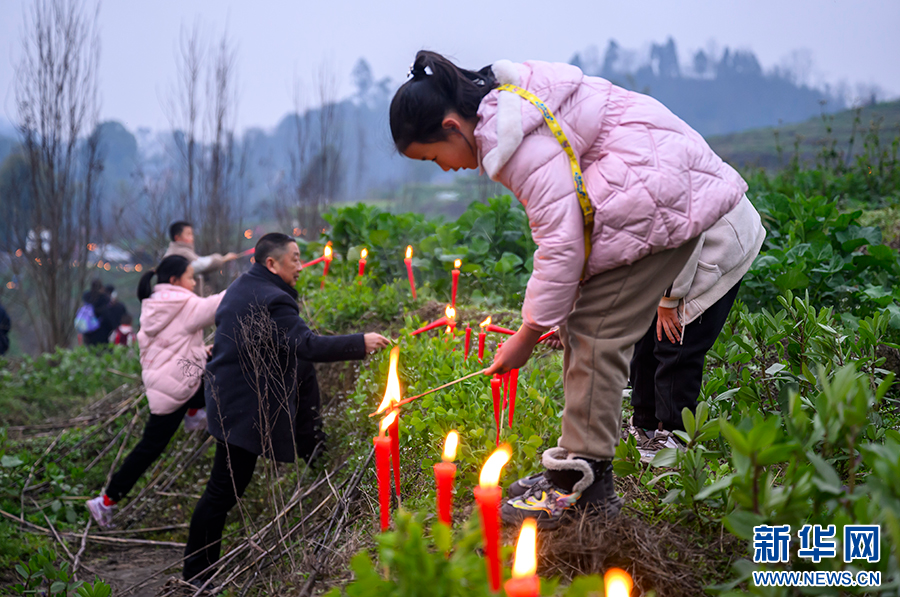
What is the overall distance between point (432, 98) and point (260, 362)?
1.64m

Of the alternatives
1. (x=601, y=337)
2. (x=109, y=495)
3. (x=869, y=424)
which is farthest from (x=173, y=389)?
(x=869, y=424)

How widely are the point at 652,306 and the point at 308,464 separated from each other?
7.44 feet

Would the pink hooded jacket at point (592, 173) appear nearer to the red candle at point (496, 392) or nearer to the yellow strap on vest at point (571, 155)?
the yellow strap on vest at point (571, 155)

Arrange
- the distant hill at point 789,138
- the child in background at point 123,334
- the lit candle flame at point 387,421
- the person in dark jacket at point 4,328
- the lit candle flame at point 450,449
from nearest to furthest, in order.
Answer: the lit candle flame at point 450,449 → the lit candle flame at point 387,421 → the person in dark jacket at point 4,328 → the child in background at point 123,334 → the distant hill at point 789,138

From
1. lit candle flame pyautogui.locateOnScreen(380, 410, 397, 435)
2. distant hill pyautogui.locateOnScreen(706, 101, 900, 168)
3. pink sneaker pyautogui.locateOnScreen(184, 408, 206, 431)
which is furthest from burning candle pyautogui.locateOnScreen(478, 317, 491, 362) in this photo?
distant hill pyautogui.locateOnScreen(706, 101, 900, 168)

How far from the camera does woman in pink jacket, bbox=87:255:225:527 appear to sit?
3998 mm

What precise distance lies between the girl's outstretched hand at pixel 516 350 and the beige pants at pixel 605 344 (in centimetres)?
14

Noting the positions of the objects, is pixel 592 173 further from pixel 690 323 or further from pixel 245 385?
pixel 245 385

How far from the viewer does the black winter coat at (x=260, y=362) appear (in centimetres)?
301

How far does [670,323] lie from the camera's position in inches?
92.7

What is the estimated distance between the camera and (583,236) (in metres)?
1.64

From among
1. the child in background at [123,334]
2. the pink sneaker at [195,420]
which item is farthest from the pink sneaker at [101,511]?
the child in background at [123,334]

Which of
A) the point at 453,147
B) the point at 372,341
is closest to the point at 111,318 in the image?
the point at 372,341

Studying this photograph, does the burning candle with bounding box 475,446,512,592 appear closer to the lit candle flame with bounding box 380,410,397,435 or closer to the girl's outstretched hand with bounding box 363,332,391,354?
the lit candle flame with bounding box 380,410,397,435
